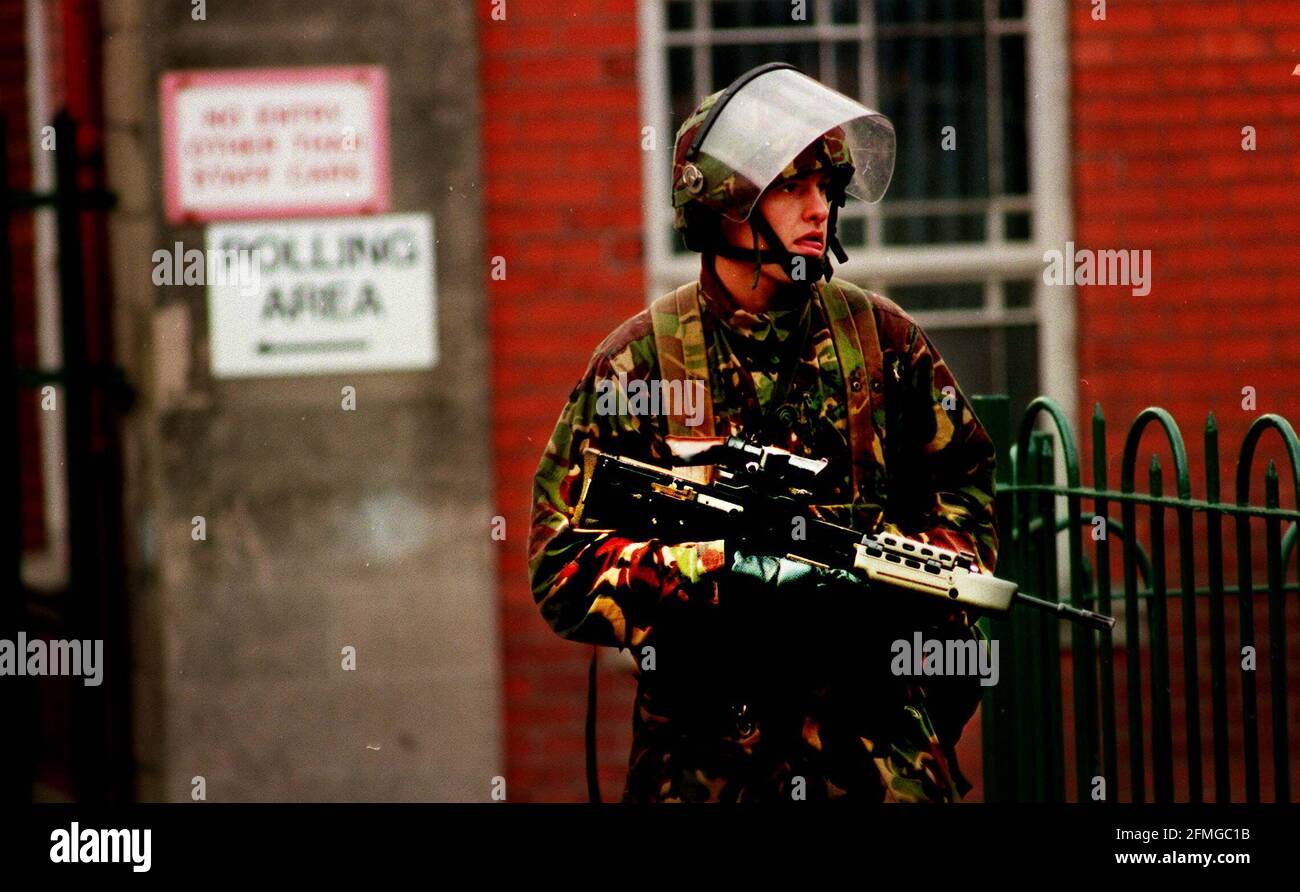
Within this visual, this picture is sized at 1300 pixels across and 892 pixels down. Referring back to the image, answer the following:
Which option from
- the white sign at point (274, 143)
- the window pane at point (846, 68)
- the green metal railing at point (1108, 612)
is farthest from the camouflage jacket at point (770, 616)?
the window pane at point (846, 68)

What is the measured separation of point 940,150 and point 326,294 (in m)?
2.11

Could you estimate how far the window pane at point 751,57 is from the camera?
18.0 ft

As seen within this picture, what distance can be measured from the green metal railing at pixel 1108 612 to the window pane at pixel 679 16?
2377mm

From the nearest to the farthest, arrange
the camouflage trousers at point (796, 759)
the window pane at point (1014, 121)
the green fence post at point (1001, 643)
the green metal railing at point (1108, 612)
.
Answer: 1. the camouflage trousers at point (796, 759)
2. the green metal railing at point (1108, 612)
3. the green fence post at point (1001, 643)
4. the window pane at point (1014, 121)

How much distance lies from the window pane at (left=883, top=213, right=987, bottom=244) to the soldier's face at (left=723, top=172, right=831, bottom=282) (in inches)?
113

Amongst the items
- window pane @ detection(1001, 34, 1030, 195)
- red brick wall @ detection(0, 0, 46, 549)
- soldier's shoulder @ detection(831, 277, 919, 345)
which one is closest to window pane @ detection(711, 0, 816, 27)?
window pane @ detection(1001, 34, 1030, 195)

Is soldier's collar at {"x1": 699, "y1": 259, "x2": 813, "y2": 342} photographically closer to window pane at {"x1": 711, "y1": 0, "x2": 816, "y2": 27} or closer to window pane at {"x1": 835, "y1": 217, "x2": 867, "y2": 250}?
window pane at {"x1": 835, "y1": 217, "x2": 867, "y2": 250}

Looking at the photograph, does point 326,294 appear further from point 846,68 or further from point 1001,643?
point 1001,643

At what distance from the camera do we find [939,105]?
18.1ft

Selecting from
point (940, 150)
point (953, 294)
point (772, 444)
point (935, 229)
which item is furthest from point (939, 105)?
point (772, 444)

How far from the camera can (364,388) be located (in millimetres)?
5367

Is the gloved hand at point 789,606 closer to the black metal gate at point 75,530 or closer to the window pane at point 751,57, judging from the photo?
the black metal gate at point 75,530
